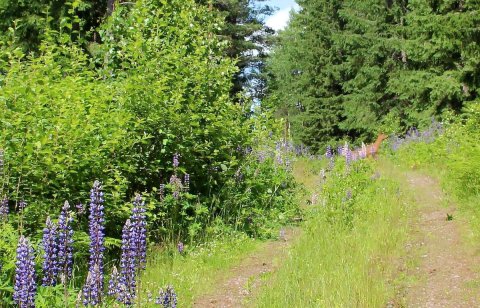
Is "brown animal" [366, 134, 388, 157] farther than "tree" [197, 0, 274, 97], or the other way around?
"tree" [197, 0, 274, 97]

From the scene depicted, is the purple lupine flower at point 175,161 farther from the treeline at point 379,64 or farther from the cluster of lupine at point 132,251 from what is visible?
the treeline at point 379,64

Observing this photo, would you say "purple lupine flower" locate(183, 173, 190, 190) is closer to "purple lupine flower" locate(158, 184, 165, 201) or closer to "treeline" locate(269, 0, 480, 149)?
"purple lupine flower" locate(158, 184, 165, 201)

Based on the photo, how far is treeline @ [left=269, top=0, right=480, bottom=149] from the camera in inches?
698

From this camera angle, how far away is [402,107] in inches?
962

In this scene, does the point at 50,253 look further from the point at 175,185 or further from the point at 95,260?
the point at 175,185

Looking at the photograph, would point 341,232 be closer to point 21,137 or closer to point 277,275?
point 277,275

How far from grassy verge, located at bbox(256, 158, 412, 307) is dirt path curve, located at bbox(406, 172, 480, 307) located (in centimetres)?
26

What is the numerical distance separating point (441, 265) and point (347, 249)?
112 cm

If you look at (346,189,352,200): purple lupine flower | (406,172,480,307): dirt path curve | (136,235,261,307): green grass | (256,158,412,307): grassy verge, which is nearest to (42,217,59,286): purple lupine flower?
(136,235,261,307): green grass

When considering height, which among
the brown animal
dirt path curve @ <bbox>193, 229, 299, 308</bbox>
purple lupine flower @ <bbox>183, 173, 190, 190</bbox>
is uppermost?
the brown animal

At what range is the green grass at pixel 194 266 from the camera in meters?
5.20

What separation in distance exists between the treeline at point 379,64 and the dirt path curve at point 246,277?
A: 13.6 ft

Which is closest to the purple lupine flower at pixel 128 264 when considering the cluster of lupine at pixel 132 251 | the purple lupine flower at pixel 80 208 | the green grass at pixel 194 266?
the cluster of lupine at pixel 132 251

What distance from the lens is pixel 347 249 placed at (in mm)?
6164
